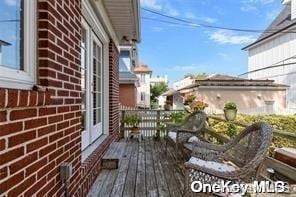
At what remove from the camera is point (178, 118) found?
31.2 ft

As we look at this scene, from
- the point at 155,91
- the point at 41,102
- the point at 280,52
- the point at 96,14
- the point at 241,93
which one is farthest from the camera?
the point at 155,91

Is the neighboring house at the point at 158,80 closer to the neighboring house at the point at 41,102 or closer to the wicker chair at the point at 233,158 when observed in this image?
the wicker chair at the point at 233,158

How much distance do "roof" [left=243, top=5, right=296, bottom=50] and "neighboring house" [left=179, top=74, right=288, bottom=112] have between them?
14.0ft

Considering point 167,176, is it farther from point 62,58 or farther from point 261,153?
point 62,58

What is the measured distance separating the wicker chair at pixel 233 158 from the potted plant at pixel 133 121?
17.8 feet

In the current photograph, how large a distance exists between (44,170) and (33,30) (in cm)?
92

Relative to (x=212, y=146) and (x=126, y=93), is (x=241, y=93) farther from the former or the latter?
(x=212, y=146)

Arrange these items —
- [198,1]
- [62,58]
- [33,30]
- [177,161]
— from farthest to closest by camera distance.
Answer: [198,1]
[177,161]
[62,58]
[33,30]

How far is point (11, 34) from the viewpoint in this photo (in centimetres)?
192

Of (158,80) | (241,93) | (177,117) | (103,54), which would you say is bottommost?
(177,117)

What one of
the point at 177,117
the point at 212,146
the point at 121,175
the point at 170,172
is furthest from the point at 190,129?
the point at 177,117

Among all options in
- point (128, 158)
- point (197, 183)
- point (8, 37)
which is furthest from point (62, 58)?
point (128, 158)

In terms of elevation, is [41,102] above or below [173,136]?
above

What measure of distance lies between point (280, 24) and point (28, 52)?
83.4 feet
